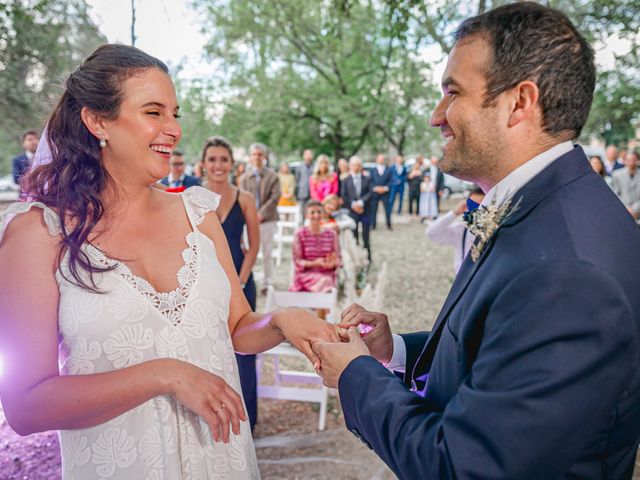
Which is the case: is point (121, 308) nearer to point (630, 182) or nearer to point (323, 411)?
point (323, 411)

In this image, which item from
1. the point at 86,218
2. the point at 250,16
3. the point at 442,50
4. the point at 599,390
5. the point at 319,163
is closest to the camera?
the point at 599,390

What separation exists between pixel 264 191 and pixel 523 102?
7.55 metres

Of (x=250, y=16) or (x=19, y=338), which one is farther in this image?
(x=250, y=16)

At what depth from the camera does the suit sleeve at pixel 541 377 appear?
1009 millimetres

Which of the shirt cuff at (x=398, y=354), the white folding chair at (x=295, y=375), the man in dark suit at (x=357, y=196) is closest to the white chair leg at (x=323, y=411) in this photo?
the white folding chair at (x=295, y=375)

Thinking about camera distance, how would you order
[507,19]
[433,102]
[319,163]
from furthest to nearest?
[433,102] → [319,163] → [507,19]

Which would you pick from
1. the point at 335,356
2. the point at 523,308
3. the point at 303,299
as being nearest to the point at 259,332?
the point at 335,356

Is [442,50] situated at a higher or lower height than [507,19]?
higher

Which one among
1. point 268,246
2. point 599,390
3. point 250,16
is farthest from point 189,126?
point 599,390

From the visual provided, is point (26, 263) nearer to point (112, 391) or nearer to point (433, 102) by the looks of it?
point (112, 391)

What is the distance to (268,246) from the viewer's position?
29.1ft

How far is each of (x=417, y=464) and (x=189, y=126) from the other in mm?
18206

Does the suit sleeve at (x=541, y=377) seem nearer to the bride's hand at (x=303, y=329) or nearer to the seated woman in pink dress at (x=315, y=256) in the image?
the bride's hand at (x=303, y=329)

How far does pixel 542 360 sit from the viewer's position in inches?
40.1
